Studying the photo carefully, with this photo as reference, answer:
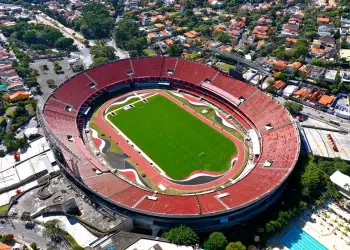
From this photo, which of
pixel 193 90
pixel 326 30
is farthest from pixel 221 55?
pixel 326 30

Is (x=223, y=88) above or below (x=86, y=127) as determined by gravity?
above

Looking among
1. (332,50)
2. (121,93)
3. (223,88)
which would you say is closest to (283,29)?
(332,50)

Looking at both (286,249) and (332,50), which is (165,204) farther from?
(332,50)

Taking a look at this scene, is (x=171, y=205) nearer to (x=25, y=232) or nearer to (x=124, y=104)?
(x=25, y=232)

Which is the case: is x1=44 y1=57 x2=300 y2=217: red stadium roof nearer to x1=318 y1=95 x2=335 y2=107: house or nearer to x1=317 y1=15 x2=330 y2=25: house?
x1=318 y1=95 x2=335 y2=107: house

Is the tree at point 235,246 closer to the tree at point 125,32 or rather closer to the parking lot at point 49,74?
the parking lot at point 49,74

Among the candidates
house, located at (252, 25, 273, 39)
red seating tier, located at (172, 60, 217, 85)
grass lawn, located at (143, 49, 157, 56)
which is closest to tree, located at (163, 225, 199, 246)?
red seating tier, located at (172, 60, 217, 85)

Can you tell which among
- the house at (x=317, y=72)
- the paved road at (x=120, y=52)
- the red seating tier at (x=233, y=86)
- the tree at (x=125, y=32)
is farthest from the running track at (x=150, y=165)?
the tree at (x=125, y=32)
